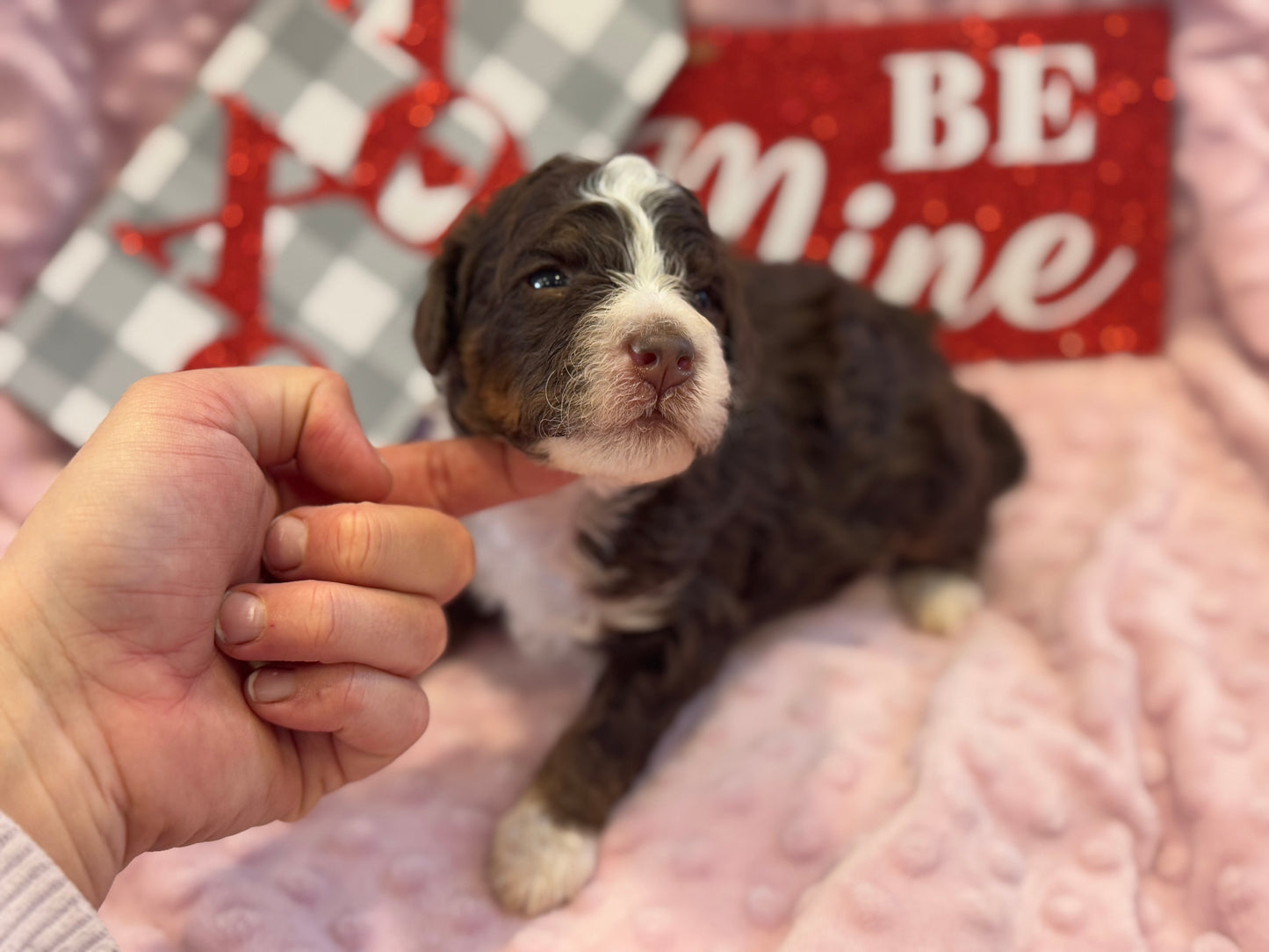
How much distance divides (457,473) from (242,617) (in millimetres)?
490

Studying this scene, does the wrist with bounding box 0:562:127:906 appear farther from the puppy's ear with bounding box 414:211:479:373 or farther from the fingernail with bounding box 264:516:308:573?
the puppy's ear with bounding box 414:211:479:373

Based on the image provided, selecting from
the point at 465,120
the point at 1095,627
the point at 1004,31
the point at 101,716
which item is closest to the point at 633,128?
the point at 465,120

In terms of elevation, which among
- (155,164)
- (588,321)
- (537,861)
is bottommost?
(537,861)

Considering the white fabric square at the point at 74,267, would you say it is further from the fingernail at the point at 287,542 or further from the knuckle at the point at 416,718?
the knuckle at the point at 416,718

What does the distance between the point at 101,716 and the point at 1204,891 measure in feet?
6.03

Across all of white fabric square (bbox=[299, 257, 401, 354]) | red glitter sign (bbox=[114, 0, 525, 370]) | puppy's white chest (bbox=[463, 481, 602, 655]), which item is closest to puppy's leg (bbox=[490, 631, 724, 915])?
puppy's white chest (bbox=[463, 481, 602, 655])

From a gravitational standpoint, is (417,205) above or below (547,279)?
below

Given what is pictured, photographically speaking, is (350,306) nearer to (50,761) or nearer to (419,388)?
(419,388)

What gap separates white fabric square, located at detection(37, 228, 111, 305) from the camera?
100 inches

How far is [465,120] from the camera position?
2.75 meters

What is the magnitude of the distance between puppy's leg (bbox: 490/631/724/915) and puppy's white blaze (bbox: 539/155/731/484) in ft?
1.98

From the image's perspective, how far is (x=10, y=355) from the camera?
251 cm

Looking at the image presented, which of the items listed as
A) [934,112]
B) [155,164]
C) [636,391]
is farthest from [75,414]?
[934,112]

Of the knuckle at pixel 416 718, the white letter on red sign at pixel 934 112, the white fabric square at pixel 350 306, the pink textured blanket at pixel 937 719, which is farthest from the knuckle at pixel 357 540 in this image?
the white letter on red sign at pixel 934 112
